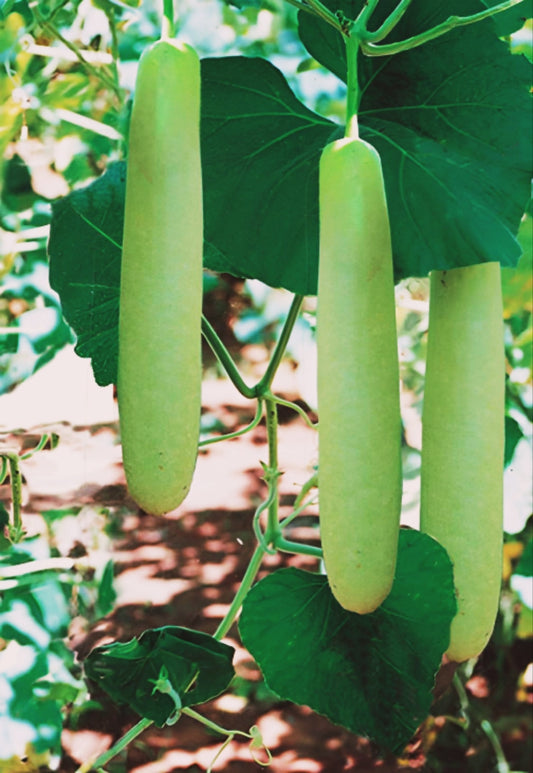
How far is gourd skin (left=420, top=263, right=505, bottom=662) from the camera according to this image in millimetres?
599

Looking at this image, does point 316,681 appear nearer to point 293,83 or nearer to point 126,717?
point 126,717

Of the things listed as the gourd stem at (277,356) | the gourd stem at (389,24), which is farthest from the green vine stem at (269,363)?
the gourd stem at (389,24)

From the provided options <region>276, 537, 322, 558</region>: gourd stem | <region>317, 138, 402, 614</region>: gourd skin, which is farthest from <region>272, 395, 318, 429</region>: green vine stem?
<region>317, 138, 402, 614</region>: gourd skin

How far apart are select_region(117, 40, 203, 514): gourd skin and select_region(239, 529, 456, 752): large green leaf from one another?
34 centimetres

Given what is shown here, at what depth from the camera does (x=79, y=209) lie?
816 mm

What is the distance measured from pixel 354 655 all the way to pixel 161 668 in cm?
20

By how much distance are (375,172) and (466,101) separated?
0.23 metres

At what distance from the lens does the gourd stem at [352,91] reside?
1.61 feet

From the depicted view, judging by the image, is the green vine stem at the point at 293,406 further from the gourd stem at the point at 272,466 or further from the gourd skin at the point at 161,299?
the gourd skin at the point at 161,299

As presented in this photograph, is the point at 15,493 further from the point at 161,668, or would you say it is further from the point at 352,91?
the point at 352,91

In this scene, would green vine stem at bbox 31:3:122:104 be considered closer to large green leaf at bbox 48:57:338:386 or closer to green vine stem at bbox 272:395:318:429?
large green leaf at bbox 48:57:338:386

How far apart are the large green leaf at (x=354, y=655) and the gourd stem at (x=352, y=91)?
0.35 meters

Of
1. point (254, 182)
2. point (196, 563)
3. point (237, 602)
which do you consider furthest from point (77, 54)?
point (196, 563)

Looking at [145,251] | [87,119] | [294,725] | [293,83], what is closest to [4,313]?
[87,119]
